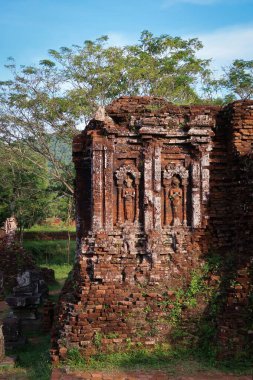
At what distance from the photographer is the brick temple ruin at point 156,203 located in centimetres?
741

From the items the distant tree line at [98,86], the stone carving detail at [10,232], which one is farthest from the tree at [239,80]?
the stone carving detail at [10,232]

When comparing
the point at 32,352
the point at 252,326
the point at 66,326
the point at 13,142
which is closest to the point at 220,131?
the point at 252,326

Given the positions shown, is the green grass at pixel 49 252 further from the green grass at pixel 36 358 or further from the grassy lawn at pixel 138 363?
the grassy lawn at pixel 138 363

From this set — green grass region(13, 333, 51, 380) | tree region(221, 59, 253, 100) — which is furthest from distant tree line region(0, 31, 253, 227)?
green grass region(13, 333, 51, 380)

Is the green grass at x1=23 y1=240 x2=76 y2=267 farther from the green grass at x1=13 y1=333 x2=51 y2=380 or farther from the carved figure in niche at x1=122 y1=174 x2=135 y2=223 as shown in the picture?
the carved figure in niche at x1=122 y1=174 x2=135 y2=223

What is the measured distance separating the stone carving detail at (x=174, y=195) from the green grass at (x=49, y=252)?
16.3 metres

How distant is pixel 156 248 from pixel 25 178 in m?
18.4

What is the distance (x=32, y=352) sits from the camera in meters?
8.76

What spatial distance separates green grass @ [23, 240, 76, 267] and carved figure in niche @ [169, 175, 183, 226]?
16333 mm

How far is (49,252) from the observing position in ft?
81.7

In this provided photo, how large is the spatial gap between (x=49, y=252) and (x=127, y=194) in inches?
703

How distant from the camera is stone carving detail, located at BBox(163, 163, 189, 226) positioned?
26.3 ft

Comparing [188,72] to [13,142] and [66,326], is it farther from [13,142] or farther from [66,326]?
[66,326]

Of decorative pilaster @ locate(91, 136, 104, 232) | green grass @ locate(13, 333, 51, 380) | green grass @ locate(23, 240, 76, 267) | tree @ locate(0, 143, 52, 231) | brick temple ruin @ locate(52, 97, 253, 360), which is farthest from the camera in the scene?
green grass @ locate(23, 240, 76, 267)
